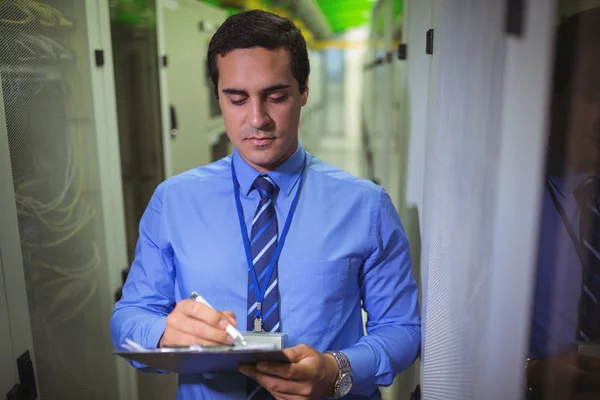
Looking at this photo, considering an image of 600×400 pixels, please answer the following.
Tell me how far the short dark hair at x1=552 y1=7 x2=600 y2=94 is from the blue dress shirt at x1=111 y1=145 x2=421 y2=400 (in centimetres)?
66

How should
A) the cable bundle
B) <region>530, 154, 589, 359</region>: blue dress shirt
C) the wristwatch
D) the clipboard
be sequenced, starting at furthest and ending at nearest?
1. the cable bundle
2. the wristwatch
3. the clipboard
4. <region>530, 154, 589, 359</region>: blue dress shirt

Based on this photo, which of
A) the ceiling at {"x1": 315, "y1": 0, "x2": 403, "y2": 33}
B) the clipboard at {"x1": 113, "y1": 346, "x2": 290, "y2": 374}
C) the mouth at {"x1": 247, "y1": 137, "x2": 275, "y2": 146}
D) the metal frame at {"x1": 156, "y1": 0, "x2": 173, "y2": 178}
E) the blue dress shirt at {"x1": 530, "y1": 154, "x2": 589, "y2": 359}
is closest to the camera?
the blue dress shirt at {"x1": 530, "y1": 154, "x2": 589, "y2": 359}

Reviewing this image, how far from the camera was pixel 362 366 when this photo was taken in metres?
1.11

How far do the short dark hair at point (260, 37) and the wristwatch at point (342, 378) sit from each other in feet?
2.27

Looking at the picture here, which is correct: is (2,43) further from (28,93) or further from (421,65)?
(421,65)

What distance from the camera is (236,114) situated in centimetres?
117

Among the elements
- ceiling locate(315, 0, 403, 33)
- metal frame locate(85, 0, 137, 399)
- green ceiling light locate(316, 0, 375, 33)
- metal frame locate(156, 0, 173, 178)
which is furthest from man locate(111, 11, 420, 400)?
green ceiling light locate(316, 0, 375, 33)

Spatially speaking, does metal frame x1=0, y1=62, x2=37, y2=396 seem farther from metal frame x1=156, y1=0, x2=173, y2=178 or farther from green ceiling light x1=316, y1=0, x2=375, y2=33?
green ceiling light x1=316, y1=0, x2=375, y2=33

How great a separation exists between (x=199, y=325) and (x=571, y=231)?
72cm

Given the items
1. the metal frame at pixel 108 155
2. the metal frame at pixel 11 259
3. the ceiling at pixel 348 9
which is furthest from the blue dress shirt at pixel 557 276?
the ceiling at pixel 348 9

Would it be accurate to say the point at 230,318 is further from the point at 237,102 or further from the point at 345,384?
the point at 237,102

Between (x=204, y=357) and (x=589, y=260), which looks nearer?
(x=589, y=260)

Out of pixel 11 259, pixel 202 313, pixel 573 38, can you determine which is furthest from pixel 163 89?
pixel 573 38

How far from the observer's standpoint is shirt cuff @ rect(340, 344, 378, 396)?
3.61 ft
